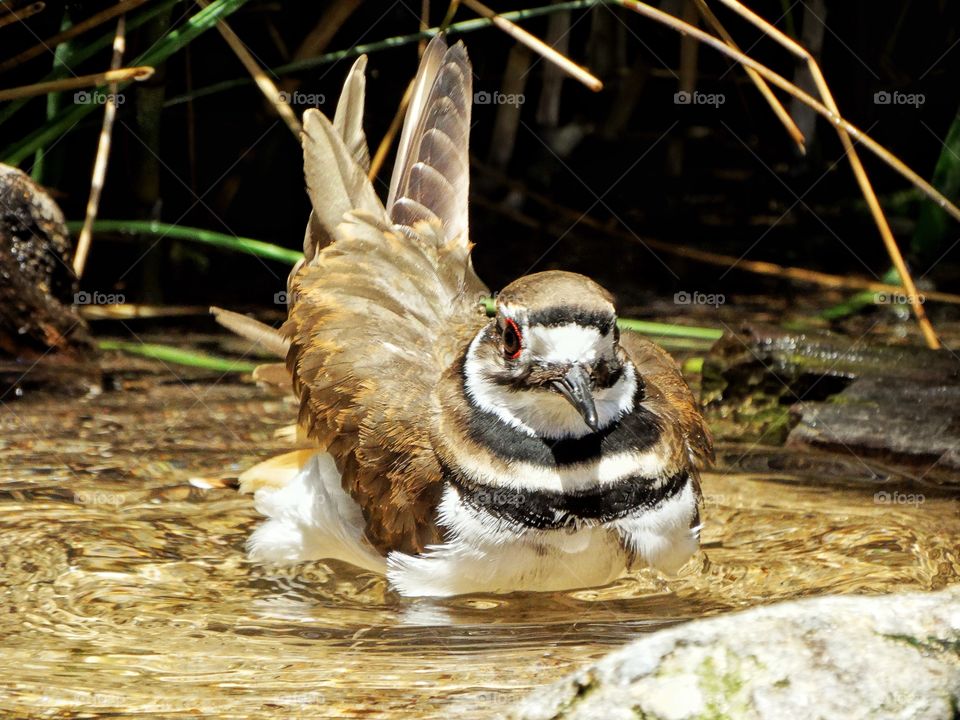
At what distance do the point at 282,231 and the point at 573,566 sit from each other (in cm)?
409

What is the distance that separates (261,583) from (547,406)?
3.40ft

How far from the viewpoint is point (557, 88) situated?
760 centimetres

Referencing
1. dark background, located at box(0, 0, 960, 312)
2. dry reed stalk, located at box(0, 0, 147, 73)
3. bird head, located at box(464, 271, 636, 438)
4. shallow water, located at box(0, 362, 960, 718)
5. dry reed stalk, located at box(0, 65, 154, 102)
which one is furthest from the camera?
dark background, located at box(0, 0, 960, 312)

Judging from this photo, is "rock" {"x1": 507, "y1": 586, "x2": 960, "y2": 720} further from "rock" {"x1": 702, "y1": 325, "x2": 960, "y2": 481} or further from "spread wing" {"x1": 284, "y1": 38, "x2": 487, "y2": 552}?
"rock" {"x1": 702, "y1": 325, "x2": 960, "y2": 481}

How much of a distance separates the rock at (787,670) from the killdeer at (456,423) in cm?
107

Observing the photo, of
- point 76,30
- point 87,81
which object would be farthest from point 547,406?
point 76,30

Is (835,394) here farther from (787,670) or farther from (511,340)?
(787,670)

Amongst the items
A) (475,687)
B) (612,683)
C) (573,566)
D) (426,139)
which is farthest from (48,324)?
(612,683)

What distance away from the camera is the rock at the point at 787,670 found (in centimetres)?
229

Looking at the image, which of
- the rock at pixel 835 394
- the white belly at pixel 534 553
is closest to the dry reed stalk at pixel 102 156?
the white belly at pixel 534 553

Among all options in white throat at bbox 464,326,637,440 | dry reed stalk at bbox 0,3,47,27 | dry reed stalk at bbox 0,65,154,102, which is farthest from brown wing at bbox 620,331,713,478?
dry reed stalk at bbox 0,3,47,27

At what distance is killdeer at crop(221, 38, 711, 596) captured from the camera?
3664 millimetres

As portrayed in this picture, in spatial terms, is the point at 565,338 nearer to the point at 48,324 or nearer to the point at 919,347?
the point at 919,347

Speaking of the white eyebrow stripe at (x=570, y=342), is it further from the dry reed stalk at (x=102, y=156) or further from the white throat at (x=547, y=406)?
the dry reed stalk at (x=102, y=156)
